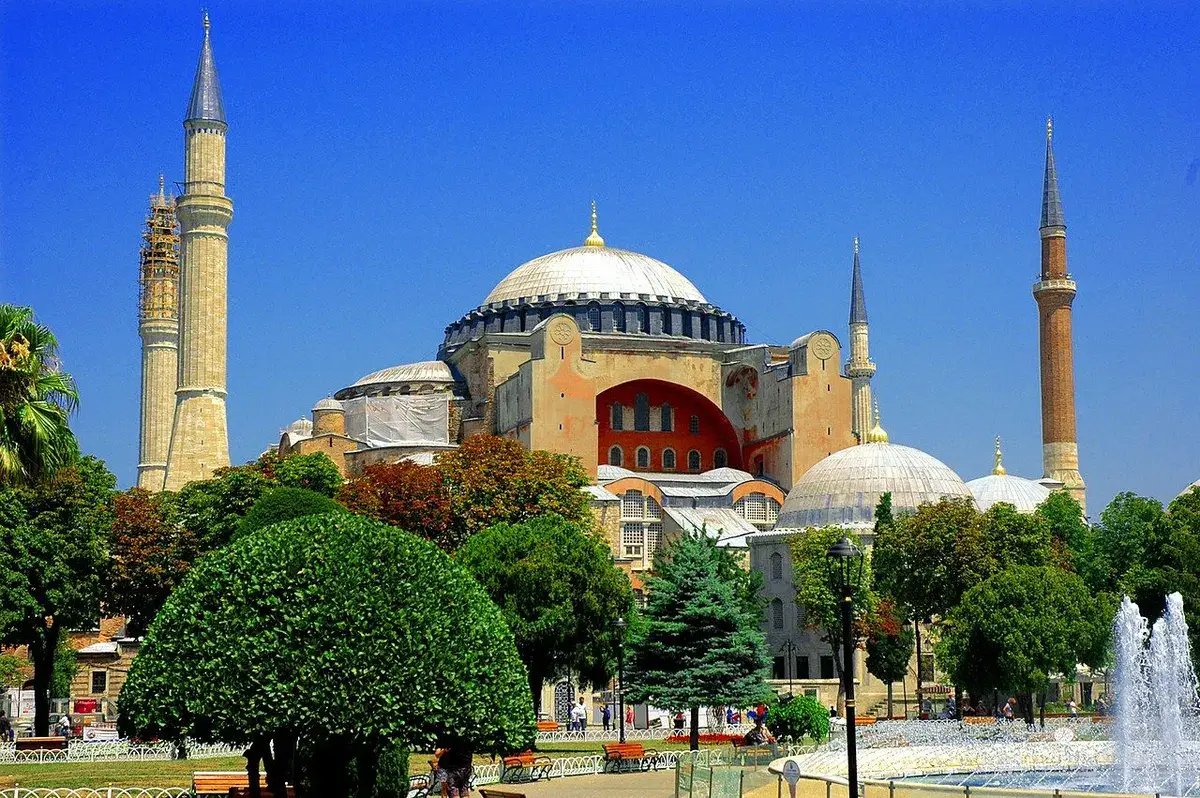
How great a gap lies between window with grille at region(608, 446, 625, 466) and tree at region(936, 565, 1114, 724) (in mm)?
26208

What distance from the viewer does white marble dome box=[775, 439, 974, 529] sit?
176 ft

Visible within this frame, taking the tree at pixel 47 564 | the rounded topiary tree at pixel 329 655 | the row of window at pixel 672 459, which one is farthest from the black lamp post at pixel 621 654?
the row of window at pixel 672 459

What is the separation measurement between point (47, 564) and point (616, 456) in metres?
30.3

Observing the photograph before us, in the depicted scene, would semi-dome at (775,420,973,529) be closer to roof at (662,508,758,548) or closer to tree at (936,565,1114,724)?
roof at (662,508,758,548)

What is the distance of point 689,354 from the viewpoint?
64625 millimetres

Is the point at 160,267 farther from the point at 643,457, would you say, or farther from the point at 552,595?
the point at 552,595

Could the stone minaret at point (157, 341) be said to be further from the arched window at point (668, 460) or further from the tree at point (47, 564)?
the tree at point (47, 564)

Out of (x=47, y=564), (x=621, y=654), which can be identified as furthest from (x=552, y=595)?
(x=47, y=564)

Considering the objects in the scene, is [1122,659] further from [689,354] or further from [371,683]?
[689,354]

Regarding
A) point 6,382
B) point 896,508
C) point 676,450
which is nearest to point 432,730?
point 6,382

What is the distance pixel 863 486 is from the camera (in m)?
53.9

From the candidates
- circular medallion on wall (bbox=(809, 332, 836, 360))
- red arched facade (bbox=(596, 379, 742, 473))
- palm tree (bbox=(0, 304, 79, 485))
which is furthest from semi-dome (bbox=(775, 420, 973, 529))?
palm tree (bbox=(0, 304, 79, 485))

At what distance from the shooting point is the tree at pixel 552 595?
30844 mm

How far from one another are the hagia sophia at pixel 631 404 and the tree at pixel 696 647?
21625 mm
